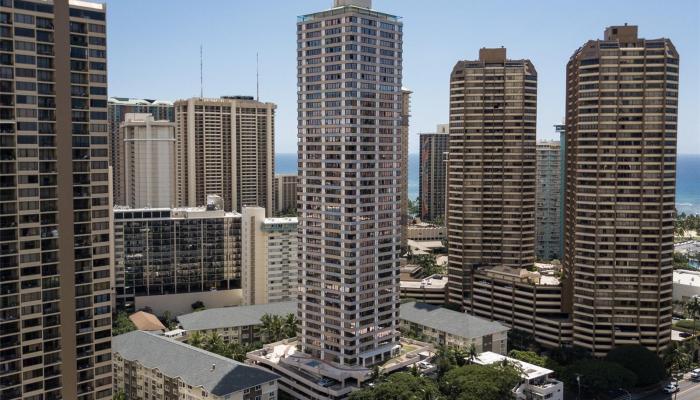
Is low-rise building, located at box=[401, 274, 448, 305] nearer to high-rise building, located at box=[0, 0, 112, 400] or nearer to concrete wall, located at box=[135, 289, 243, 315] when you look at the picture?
concrete wall, located at box=[135, 289, 243, 315]

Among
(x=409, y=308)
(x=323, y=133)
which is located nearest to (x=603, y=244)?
(x=409, y=308)

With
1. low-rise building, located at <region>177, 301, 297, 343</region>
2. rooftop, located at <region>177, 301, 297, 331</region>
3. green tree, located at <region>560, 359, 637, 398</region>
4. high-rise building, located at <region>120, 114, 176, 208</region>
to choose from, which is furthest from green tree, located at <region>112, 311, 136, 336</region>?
green tree, located at <region>560, 359, 637, 398</region>

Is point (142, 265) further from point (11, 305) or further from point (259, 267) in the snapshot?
point (11, 305)

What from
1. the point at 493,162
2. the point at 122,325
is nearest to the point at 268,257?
the point at 122,325

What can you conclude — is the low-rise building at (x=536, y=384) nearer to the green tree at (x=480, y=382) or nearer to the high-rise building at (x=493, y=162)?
the green tree at (x=480, y=382)

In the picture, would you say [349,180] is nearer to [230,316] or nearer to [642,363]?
[230,316]

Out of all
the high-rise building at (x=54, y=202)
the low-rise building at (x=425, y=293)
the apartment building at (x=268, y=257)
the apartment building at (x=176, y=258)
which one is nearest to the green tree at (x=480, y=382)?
the high-rise building at (x=54, y=202)
